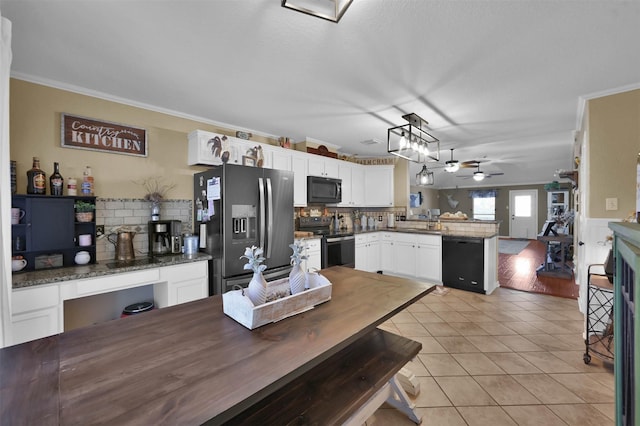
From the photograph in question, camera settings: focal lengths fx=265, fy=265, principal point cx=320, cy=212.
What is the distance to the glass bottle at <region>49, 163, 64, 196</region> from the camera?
7.42 feet

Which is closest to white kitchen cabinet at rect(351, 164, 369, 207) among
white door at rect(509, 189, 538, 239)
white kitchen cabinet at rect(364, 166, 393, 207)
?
white kitchen cabinet at rect(364, 166, 393, 207)

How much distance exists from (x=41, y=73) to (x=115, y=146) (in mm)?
726

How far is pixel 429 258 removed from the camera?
444cm

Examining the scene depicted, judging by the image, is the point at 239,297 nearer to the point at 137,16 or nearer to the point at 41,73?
the point at 137,16

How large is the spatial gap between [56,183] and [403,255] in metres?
4.62

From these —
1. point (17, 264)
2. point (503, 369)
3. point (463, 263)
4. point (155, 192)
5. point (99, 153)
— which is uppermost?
point (99, 153)

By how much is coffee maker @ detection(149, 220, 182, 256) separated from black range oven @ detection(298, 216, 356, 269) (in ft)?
5.95

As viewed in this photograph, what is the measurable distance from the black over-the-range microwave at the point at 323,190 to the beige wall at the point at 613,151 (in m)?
3.09

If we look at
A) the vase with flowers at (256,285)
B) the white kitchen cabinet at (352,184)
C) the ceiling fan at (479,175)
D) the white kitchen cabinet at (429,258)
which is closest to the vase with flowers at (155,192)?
the vase with flowers at (256,285)

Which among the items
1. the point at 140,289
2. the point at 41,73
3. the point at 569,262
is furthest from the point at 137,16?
the point at 569,262

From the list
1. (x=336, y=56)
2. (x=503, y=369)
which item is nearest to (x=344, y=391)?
(x=503, y=369)

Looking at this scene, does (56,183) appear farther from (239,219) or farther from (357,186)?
(357,186)

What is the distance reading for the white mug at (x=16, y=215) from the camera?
6.84 feet

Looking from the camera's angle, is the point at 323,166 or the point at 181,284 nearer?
the point at 181,284
